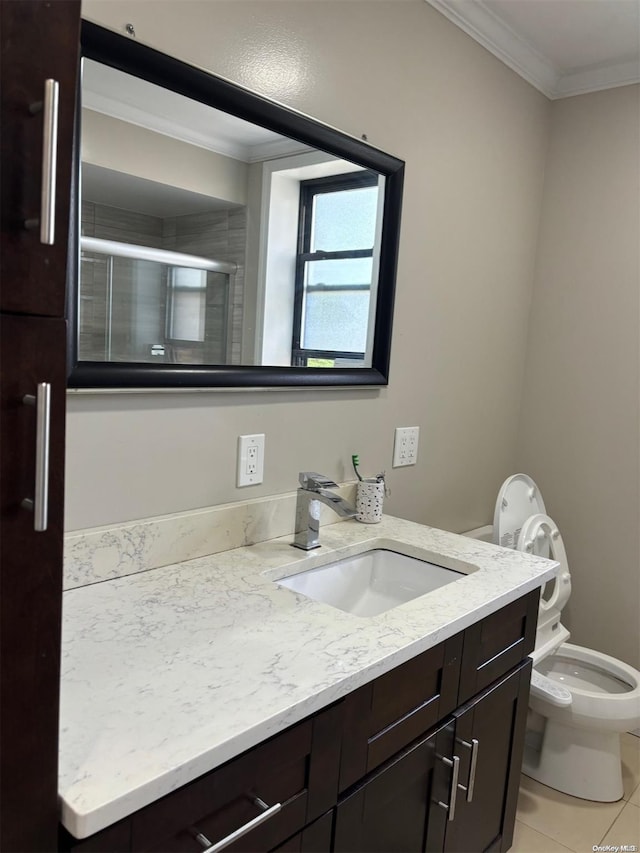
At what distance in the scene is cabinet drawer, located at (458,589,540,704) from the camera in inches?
55.4

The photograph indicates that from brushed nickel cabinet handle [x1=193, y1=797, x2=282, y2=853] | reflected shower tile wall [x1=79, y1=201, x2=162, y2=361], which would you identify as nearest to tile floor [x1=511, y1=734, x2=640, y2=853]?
brushed nickel cabinet handle [x1=193, y1=797, x2=282, y2=853]

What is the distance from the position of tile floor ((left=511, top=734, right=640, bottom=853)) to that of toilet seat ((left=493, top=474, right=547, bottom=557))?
768 millimetres

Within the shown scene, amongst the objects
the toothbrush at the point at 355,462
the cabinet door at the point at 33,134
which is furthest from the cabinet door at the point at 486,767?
the cabinet door at the point at 33,134

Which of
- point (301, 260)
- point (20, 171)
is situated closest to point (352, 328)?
point (301, 260)

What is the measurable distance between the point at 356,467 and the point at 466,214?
3.17 feet

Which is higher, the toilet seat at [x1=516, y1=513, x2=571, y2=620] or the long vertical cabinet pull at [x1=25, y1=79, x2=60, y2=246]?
the long vertical cabinet pull at [x1=25, y1=79, x2=60, y2=246]

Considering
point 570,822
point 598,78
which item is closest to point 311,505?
point 570,822

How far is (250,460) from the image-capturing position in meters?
1.64

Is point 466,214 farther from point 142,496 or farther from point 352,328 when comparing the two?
point 142,496

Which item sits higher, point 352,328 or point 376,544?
point 352,328

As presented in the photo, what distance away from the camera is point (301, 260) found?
1.68 meters

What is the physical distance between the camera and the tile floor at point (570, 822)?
1.94 metres

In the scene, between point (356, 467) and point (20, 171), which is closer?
point (20, 171)

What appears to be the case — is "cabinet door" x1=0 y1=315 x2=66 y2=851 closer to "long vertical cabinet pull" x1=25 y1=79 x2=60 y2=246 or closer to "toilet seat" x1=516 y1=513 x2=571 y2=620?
"long vertical cabinet pull" x1=25 y1=79 x2=60 y2=246
